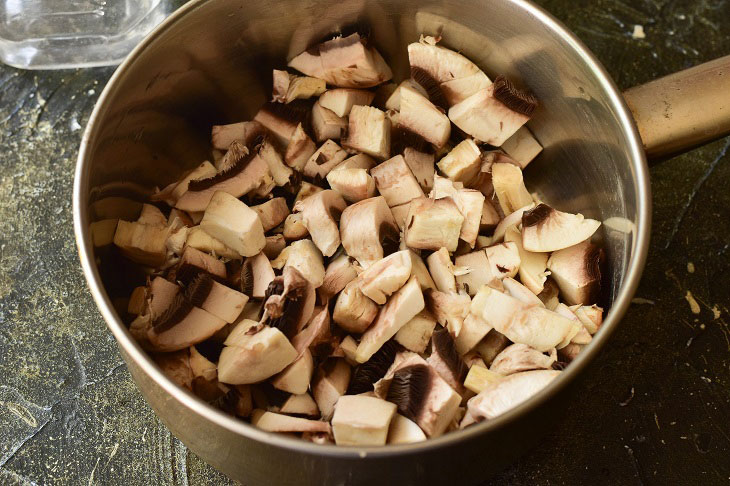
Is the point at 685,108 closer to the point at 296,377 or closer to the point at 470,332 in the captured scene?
the point at 470,332

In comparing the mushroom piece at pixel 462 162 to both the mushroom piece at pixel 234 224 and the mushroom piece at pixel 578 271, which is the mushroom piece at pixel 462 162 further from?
the mushroom piece at pixel 234 224

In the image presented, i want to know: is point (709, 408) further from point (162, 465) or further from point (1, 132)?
point (1, 132)

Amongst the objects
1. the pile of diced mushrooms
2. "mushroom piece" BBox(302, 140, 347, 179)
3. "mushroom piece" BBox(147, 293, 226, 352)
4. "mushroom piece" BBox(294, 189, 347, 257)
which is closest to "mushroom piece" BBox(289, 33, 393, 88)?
the pile of diced mushrooms

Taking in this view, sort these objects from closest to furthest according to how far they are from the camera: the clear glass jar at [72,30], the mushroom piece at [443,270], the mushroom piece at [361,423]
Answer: the mushroom piece at [361,423] → the mushroom piece at [443,270] → the clear glass jar at [72,30]

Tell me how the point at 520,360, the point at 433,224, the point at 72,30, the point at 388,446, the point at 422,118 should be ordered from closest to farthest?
1. the point at 388,446
2. the point at 520,360
3. the point at 433,224
4. the point at 422,118
5. the point at 72,30

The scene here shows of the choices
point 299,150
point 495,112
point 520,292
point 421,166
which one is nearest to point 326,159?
point 299,150

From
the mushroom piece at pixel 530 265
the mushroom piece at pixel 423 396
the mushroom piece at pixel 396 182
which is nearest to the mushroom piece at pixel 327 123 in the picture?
the mushroom piece at pixel 396 182
